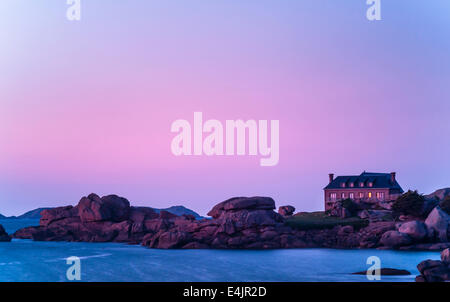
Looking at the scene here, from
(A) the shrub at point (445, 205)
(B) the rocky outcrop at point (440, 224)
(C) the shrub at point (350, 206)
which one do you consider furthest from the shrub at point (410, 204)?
(B) the rocky outcrop at point (440, 224)

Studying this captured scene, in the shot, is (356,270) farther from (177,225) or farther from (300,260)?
(177,225)

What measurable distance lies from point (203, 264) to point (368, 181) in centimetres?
3478

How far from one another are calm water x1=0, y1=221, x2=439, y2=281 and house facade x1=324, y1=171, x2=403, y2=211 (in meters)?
20.1

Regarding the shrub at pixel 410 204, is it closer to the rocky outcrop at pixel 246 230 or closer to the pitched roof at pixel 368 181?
the rocky outcrop at pixel 246 230

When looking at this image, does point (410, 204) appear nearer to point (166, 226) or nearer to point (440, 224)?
point (440, 224)

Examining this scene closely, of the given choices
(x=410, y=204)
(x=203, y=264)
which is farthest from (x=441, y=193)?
(x=203, y=264)

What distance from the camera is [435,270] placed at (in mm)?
32000

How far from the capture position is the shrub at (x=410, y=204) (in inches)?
2498

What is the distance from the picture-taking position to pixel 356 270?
43219 mm

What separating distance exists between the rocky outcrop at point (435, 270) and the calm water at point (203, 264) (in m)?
4.07

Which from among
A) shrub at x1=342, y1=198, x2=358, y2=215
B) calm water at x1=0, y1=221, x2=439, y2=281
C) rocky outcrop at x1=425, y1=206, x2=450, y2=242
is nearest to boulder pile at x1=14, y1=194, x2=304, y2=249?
calm water at x1=0, y1=221, x2=439, y2=281

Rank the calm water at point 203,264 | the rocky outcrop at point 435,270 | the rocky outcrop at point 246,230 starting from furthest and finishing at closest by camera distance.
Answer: the rocky outcrop at point 246,230, the calm water at point 203,264, the rocky outcrop at point 435,270

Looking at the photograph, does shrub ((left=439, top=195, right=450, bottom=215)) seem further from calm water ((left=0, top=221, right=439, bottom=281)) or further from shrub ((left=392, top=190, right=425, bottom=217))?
calm water ((left=0, top=221, right=439, bottom=281))
